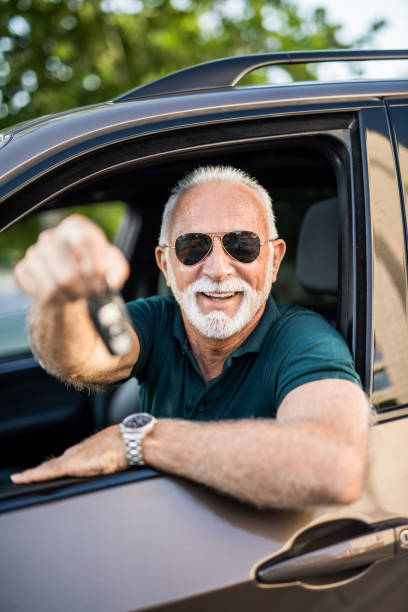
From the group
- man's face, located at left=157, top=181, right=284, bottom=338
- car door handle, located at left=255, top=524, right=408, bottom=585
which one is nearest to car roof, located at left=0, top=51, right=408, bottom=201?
man's face, located at left=157, top=181, right=284, bottom=338

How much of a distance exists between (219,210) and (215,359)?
50 centimetres

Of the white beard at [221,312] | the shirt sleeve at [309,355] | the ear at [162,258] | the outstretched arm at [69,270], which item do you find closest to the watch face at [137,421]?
the outstretched arm at [69,270]

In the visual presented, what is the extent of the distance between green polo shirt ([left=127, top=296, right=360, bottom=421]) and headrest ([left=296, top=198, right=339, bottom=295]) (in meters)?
0.36

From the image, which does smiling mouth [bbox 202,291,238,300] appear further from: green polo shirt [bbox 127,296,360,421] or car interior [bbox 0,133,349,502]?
car interior [bbox 0,133,349,502]

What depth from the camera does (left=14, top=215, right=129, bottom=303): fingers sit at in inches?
42.5

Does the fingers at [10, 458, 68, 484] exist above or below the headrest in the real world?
below

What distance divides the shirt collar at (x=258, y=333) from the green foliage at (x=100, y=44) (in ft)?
10.0

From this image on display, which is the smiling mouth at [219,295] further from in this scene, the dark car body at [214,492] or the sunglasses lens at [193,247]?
the dark car body at [214,492]

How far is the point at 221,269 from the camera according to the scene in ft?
5.72

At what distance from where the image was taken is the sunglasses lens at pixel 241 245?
1737 millimetres

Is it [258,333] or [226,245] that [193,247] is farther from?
[258,333]

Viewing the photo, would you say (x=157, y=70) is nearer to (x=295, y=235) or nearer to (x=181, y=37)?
(x=181, y=37)

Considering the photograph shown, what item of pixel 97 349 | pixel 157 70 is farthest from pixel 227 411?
pixel 157 70

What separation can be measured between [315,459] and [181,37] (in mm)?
5054
